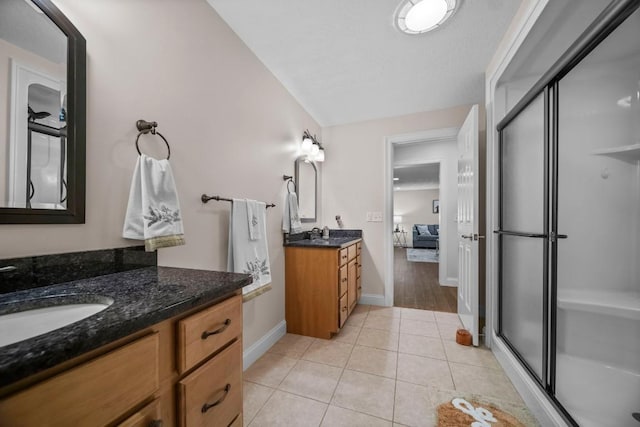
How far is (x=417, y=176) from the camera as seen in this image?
691cm

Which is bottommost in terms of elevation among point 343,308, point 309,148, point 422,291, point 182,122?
point 422,291

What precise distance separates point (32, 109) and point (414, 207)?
958 cm

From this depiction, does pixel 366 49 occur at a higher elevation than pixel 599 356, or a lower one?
higher

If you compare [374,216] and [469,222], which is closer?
[469,222]

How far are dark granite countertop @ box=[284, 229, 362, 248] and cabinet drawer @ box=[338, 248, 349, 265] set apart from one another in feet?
0.17

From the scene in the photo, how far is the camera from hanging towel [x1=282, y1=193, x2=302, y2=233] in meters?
2.16

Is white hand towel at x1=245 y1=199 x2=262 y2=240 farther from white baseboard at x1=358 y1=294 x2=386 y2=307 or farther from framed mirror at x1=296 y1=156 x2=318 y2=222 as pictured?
white baseboard at x1=358 y1=294 x2=386 y2=307

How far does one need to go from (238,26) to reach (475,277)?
99.9 inches

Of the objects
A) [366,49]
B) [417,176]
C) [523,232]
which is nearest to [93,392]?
[523,232]

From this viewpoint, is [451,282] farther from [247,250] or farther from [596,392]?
[247,250]

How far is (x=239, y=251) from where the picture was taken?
1497 mm

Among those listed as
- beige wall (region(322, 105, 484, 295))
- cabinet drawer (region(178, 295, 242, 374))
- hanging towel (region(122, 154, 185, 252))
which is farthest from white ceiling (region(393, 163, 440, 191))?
cabinet drawer (region(178, 295, 242, 374))

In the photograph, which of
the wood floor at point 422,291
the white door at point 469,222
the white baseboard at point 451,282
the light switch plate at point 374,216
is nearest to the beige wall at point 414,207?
the wood floor at point 422,291

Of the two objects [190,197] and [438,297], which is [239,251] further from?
[438,297]
